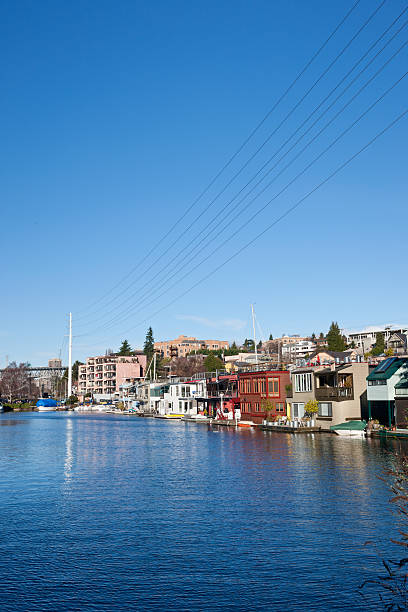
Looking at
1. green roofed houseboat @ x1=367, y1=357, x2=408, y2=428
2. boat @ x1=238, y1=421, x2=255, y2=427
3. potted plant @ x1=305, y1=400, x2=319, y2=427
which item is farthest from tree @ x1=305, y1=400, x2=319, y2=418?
boat @ x1=238, y1=421, x2=255, y2=427

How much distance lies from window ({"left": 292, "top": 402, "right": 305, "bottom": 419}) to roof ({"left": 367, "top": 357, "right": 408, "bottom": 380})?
60.6ft

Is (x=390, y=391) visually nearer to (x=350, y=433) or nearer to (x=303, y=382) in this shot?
(x=350, y=433)

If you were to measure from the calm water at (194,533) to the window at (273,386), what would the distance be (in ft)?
163

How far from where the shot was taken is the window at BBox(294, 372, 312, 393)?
100500 mm

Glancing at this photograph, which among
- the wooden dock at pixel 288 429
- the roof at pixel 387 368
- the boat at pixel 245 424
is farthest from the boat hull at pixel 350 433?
the boat at pixel 245 424

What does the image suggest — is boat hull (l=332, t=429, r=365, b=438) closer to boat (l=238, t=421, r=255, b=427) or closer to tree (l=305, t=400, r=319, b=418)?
tree (l=305, t=400, r=319, b=418)

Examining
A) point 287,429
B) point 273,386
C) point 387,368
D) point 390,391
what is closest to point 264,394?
point 273,386

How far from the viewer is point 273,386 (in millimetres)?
112750

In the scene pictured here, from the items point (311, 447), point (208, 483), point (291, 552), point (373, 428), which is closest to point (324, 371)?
point (373, 428)

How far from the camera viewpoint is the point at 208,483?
48.3 metres

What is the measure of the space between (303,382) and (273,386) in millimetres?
11309

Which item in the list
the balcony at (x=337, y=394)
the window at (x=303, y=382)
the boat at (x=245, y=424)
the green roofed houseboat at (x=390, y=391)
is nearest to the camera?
the green roofed houseboat at (x=390, y=391)

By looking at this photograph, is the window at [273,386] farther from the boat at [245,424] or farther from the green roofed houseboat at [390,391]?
the green roofed houseboat at [390,391]

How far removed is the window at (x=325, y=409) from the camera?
93.2 meters
